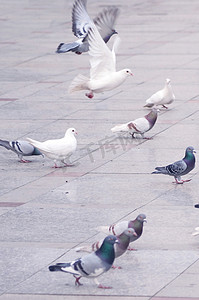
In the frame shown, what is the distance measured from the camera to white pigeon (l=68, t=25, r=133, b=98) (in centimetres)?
1445

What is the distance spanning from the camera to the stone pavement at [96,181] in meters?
7.76

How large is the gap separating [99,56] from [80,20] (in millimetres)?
1776

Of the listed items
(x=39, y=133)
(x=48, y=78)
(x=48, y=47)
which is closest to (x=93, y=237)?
(x=39, y=133)

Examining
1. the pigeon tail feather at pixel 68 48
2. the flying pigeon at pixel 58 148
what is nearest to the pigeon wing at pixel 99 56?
the pigeon tail feather at pixel 68 48

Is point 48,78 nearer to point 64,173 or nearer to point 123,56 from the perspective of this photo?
point 123,56

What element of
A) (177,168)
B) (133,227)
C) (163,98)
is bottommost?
(163,98)

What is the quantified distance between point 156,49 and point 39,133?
9181 millimetres

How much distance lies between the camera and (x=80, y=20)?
16.2 m

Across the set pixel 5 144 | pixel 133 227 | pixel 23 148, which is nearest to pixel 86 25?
pixel 5 144

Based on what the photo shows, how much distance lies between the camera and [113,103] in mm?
15906

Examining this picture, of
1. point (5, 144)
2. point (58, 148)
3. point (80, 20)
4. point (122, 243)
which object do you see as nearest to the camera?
point (122, 243)

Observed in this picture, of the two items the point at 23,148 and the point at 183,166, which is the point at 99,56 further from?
the point at 183,166

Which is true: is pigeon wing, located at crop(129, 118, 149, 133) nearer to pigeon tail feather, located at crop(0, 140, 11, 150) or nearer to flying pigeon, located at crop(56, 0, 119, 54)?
pigeon tail feather, located at crop(0, 140, 11, 150)

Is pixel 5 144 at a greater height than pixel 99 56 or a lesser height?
lesser
